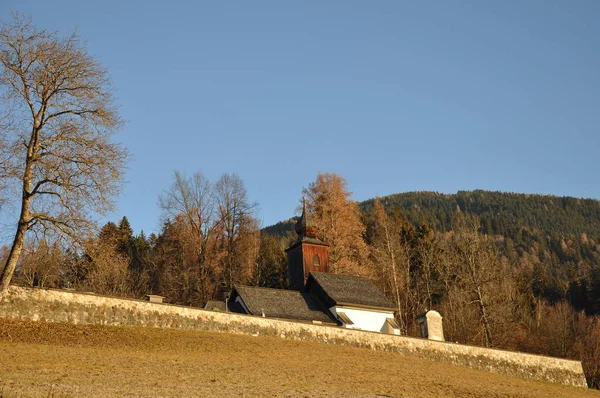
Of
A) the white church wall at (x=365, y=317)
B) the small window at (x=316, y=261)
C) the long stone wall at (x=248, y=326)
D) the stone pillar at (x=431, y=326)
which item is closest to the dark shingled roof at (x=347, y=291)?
the white church wall at (x=365, y=317)

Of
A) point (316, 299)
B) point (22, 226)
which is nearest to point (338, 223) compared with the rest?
point (316, 299)

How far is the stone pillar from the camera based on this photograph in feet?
134

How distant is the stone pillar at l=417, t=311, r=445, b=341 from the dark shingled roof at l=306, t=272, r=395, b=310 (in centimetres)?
466

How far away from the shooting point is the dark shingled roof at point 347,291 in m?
44.9

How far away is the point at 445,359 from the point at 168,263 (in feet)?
96.4

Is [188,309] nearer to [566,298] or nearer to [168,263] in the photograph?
[168,263]

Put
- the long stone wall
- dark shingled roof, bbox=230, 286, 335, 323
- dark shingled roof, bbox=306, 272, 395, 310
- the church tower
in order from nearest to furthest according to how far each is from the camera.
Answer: the long stone wall → dark shingled roof, bbox=230, 286, 335, 323 → dark shingled roof, bbox=306, 272, 395, 310 → the church tower

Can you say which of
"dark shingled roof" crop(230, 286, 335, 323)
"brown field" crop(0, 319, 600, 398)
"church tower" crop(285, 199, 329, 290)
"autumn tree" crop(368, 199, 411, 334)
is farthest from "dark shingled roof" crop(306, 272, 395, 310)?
"brown field" crop(0, 319, 600, 398)

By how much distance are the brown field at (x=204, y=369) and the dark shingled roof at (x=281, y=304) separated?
7408 mm

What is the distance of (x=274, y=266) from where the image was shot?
215 ft

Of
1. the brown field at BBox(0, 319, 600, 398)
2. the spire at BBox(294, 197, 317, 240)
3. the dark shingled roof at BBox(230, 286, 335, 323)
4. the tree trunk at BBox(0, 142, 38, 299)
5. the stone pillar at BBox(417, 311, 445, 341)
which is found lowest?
the brown field at BBox(0, 319, 600, 398)

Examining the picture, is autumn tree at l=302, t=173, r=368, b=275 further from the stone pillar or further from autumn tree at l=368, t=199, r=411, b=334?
the stone pillar

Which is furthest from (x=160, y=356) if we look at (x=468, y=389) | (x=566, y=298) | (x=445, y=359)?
(x=566, y=298)

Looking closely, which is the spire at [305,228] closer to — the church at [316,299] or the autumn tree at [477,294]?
the church at [316,299]
